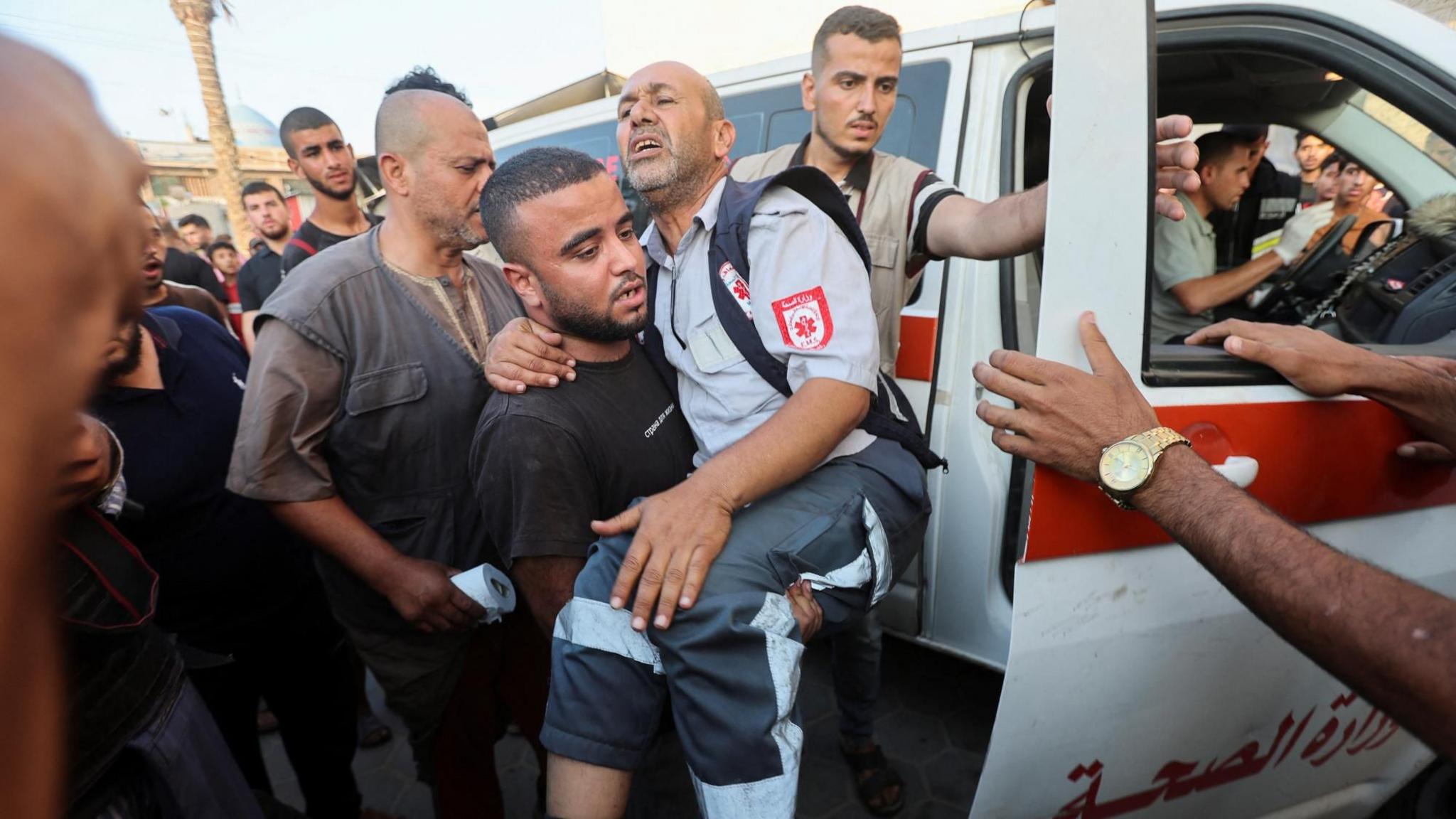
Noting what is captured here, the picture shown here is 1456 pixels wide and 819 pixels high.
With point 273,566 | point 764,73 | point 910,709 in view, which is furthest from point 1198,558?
point 764,73

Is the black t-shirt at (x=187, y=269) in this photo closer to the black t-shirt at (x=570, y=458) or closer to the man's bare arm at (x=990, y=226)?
the black t-shirt at (x=570, y=458)

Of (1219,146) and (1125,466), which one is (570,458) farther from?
(1219,146)

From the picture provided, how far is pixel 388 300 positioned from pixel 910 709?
2.19 meters

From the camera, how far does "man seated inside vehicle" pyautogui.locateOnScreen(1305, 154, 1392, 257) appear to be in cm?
240

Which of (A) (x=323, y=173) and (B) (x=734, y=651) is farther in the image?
(A) (x=323, y=173)

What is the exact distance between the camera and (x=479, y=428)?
1357 mm

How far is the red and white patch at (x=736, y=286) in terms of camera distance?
4.31 ft

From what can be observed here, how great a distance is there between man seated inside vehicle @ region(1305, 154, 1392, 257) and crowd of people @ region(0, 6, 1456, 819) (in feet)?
1.47

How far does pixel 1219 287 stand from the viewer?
2260 millimetres

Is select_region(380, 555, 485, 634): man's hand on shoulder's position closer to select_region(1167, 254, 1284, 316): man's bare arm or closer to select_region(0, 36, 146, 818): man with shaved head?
select_region(0, 36, 146, 818): man with shaved head

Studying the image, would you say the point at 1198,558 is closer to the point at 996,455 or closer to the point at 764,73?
the point at 996,455

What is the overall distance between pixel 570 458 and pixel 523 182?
0.60 metres

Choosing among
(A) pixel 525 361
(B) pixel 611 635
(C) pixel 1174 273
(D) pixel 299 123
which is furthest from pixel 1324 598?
(D) pixel 299 123

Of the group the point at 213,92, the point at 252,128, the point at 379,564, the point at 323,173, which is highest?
the point at 252,128
